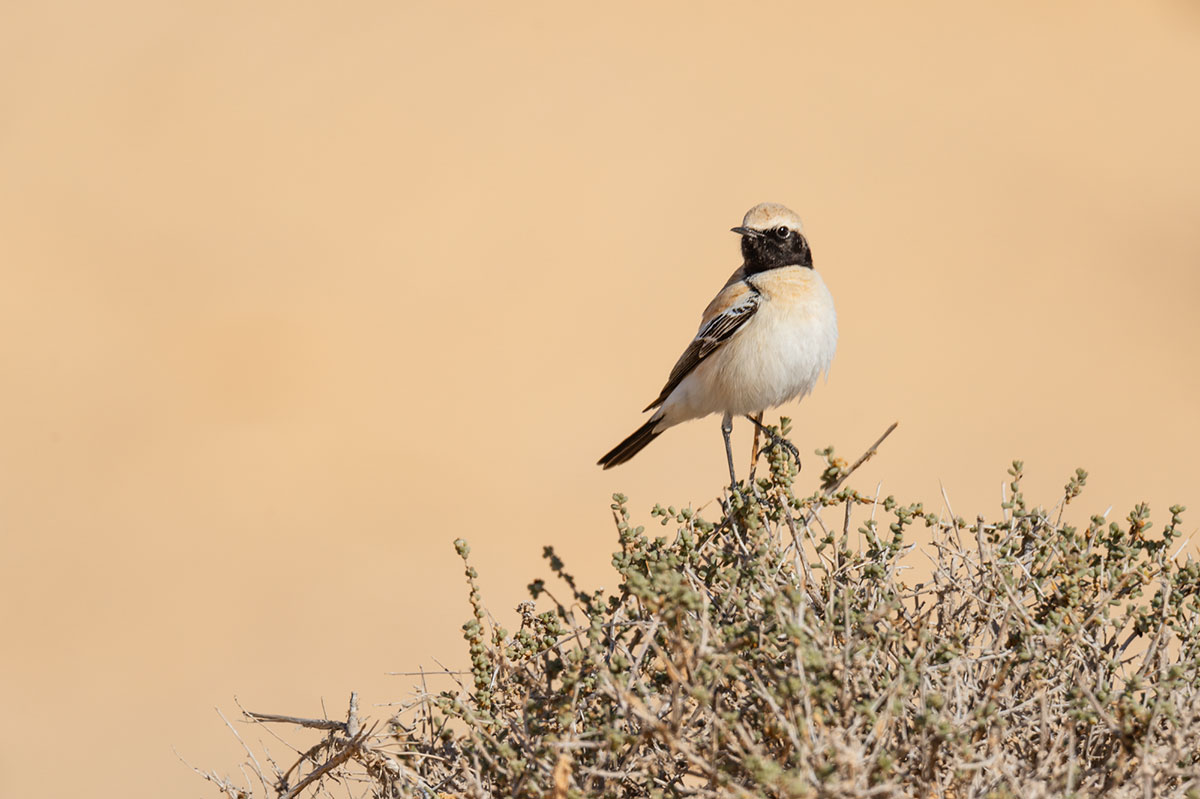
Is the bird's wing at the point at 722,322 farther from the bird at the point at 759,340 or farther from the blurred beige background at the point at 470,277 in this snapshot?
the blurred beige background at the point at 470,277

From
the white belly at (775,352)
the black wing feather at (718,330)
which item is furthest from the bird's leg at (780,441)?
the black wing feather at (718,330)

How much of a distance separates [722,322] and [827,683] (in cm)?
377

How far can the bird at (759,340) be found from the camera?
239 inches

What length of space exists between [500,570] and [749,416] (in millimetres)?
7110

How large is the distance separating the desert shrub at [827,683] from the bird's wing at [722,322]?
2609mm

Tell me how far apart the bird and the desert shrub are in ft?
7.89

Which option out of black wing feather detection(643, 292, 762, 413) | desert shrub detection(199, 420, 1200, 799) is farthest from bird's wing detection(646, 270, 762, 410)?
desert shrub detection(199, 420, 1200, 799)

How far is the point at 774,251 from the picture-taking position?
635 cm

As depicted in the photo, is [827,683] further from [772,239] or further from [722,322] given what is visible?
[772,239]

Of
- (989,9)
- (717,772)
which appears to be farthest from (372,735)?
(989,9)

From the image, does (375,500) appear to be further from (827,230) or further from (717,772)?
(717,772)

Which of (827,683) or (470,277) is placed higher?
(470,277)

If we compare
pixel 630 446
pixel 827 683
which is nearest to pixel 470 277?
pixel 630 446

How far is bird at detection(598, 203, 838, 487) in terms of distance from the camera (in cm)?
608
